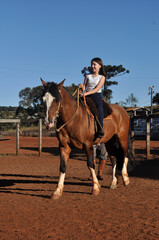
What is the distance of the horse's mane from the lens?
5.05 meters

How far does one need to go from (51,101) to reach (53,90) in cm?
24

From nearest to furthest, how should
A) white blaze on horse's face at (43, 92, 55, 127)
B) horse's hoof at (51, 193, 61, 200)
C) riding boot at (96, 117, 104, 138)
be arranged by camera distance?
1. white blaze on horse's face at (43, 92, 55, 127)
2. horse's hoof at (51, 193, 61, 200)
3. riding boot at (96, 117, 104, 138)

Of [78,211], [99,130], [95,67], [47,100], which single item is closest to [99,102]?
[99,130]

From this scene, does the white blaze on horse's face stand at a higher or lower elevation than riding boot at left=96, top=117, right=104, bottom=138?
higher

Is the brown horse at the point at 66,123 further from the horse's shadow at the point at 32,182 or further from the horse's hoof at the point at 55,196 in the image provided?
the horse's shadow at the point at 32,182

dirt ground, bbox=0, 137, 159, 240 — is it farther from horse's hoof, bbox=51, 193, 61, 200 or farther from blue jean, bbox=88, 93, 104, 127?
blue jean, bbox=88, 93, 104, 127

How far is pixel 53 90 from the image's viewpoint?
5.07 meters

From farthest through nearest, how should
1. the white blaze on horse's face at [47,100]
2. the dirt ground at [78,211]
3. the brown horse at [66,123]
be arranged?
the brown horse at [66,123] < the white blaze on horse's face at [47,100] < the dirt ground at [78,211]

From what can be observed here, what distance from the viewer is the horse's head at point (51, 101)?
4.90 metres

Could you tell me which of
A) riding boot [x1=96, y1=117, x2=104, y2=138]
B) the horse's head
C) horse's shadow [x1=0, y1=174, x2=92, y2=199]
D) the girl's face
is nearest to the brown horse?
the horse's head

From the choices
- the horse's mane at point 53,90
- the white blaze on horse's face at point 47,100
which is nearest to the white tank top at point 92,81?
the horse's mane at point 53,90

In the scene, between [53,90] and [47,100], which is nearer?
[47,100]

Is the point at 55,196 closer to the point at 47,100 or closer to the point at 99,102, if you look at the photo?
the point at 47,100

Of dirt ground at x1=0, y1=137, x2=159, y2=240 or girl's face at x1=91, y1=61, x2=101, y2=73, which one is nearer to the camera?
dirt ground at x1=0, y1=137, x2=159, y2=240
